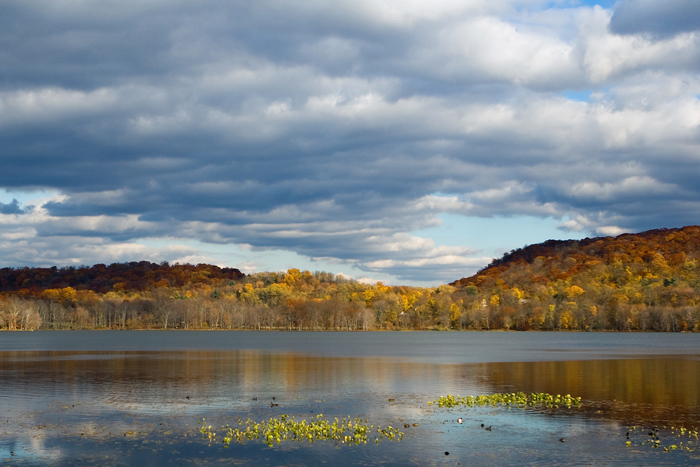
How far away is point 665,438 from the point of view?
2931cm

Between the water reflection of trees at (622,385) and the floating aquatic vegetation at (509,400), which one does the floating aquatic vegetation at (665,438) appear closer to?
the water reflection of trees at (622,385)

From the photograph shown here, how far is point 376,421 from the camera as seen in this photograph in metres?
33.8

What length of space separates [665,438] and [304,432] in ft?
52.4

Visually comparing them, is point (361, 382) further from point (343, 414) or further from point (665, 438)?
point (665, 438)

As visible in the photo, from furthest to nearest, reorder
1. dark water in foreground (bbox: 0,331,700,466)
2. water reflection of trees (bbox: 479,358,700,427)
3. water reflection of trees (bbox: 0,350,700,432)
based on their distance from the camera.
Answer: water reflection of trees (bbox: 0,350,700,432) < water reflection of trees (bbox: 479,358,700,427) < dark water in foreground (bbox: 0,331,700,466)

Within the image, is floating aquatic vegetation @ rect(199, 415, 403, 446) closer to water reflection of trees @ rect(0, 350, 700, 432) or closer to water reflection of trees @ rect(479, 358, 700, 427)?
water reflection of trees @ rect(0, 350, 700, 432)

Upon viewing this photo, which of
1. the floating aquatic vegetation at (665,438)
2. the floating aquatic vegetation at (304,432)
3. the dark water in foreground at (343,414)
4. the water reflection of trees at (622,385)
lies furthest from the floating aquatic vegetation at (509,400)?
the floating aquatic vegetation at (304,432)

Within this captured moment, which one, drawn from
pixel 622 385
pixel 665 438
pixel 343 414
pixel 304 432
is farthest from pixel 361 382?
pixel 665 438

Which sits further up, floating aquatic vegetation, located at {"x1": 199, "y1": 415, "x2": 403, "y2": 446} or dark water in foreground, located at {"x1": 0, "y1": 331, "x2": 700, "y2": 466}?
floating aquatic vegetation, located at {"x1": 199, "y1": 415, "x2": 403, "y2": 446}

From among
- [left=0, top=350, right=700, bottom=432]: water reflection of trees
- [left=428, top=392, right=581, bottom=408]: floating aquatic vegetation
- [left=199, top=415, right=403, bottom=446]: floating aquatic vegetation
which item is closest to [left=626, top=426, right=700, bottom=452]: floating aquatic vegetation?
[left=0, top=350, right=700, bottom=432]: water reflection of trees

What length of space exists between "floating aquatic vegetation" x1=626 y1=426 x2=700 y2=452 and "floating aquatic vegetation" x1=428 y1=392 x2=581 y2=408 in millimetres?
8287

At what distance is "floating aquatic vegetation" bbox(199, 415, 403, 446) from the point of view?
29250 mm

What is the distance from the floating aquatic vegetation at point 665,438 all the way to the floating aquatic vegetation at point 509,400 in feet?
27.2

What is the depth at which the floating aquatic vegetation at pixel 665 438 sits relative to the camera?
90.8ft
